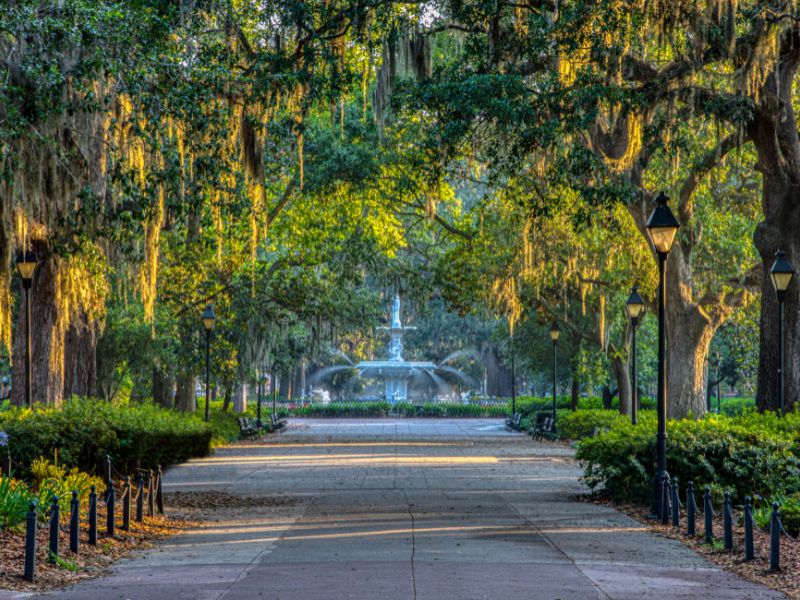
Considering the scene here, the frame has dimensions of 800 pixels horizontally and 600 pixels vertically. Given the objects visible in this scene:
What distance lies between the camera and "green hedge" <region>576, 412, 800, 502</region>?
54.0 ft

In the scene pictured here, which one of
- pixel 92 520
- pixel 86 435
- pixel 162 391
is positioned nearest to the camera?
pixel 92 520

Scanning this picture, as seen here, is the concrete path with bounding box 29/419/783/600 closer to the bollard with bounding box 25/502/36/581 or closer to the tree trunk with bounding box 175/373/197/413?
the bollard with bounding box 25/502/36/581

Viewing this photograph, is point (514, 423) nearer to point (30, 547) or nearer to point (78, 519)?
point (78, 519)

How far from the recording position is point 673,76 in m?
20.3

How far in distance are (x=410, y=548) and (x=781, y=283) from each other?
10.4m

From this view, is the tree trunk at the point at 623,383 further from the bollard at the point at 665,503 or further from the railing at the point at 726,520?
the bollard at the point at 665,503

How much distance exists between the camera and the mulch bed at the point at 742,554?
10.9 metres

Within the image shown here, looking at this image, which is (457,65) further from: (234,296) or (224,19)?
(234,296)

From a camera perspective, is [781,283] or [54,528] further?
[781,283]

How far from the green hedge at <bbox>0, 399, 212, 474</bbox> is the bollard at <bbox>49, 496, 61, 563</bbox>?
267 inches

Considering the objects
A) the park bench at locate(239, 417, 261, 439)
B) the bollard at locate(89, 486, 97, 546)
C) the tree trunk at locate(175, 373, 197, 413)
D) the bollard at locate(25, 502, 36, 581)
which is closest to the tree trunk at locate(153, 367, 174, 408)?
the tree trunk at locate(175, 373, 197, 413)

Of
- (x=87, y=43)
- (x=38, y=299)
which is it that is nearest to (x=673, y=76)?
(x=87, y=43)

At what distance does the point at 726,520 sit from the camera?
1282 cm

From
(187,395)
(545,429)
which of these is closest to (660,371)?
(545,429)
